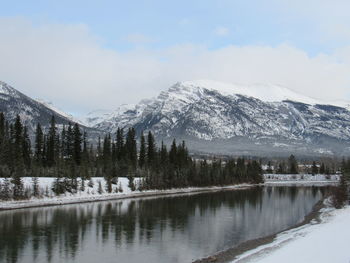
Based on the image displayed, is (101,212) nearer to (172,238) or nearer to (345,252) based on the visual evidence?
(172,238)

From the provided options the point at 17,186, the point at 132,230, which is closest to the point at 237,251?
the point at 132,230

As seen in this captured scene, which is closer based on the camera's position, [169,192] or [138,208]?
[138,208]

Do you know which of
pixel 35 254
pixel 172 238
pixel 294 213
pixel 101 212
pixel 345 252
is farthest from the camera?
pixel 294 213

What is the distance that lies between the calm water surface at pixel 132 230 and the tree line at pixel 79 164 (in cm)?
1374

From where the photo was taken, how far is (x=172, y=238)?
61375 millimetres

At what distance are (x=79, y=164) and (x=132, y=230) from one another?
8614cm

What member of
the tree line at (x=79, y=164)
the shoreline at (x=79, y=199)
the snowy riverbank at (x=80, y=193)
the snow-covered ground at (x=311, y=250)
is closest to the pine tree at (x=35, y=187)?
the tree line at (x=79, y=164)

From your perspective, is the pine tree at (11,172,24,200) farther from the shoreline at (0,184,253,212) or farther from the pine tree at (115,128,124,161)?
the pine tree at (115,128,124,161)

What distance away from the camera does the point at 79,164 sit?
151 meters

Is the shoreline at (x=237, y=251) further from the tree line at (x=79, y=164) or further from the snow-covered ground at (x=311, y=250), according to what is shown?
the tree line at (x=79, y=164)

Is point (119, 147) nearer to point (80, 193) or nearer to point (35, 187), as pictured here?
point (80, 193)

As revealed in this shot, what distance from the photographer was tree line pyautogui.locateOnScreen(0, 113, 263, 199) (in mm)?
111062

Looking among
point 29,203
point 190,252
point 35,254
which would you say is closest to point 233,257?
point 190,252

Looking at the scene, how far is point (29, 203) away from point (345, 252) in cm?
7138
